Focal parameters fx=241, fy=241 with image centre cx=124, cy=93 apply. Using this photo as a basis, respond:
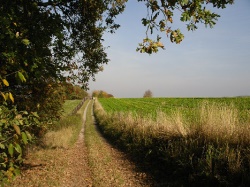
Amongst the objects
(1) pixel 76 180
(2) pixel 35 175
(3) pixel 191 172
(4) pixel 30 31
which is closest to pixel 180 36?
(4) pixel 30 31

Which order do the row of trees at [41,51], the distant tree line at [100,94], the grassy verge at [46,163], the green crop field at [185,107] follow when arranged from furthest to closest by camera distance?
1. the distant tree line at [100,94]
2. the green crop field at [185,107]
3. the grassy verge at [46,163]
4. the row of trees at [41,51]

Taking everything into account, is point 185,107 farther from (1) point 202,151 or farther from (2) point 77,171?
(2) point 77,171

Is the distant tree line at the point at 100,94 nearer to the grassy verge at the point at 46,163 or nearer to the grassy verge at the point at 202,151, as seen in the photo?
the grassy verge at the point at 46,163

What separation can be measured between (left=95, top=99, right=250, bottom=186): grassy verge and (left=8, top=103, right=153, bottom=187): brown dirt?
33.6 inches

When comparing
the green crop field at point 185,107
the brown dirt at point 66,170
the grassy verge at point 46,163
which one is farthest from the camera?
the green crop field at point 185,107

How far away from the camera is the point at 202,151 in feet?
26.8

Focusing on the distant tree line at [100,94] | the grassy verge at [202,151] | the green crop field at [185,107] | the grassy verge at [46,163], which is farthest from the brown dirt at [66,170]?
the distant tree line at [100,94]

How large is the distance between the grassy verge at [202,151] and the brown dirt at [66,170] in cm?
85

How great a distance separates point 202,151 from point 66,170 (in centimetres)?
546

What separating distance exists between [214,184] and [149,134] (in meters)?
5.28

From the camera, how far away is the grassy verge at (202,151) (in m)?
6.69

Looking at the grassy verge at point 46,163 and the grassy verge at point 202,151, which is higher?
the grassy verge at point 202,151

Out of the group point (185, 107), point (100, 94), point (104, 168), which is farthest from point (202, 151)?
point (100, 94)

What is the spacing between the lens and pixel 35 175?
936 cm
